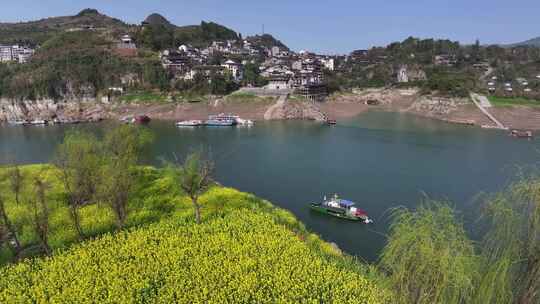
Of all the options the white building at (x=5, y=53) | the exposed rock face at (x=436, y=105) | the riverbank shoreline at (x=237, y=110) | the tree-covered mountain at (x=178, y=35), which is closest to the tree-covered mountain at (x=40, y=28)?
the white building at (x=5, y=53)

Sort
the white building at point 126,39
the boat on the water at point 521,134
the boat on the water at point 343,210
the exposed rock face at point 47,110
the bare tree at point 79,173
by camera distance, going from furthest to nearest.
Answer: the white building at point 126,39 < the exposed rock face at point 47,110 < the boat on the water at point 521,134 < the boat on the water at point 343,210 < the bare tree at point 79,173

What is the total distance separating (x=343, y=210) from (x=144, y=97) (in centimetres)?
7858

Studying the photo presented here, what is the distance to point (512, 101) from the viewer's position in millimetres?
85500

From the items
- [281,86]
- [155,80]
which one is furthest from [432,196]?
[155,80]

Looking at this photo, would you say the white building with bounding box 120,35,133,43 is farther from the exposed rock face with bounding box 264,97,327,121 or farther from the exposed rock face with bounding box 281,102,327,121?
the exposed rock face with bounding box 281,102,327,121

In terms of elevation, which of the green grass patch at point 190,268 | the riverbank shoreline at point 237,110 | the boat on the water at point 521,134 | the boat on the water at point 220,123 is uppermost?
the riverbank shoreline at point 237,110

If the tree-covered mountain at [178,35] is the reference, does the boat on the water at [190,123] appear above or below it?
below

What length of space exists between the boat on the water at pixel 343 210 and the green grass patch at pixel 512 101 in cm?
7244

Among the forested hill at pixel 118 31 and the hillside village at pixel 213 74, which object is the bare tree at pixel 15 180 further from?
the forested hill at pixel 118 31

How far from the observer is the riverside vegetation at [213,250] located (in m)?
6.80

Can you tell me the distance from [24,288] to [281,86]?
9152cm

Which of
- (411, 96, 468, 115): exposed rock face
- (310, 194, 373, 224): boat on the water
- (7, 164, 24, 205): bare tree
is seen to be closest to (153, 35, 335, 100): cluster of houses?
(411, 96, 468, 115): exposed rock face

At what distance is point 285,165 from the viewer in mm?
46562

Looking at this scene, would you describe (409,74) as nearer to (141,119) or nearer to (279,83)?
(279,83)
